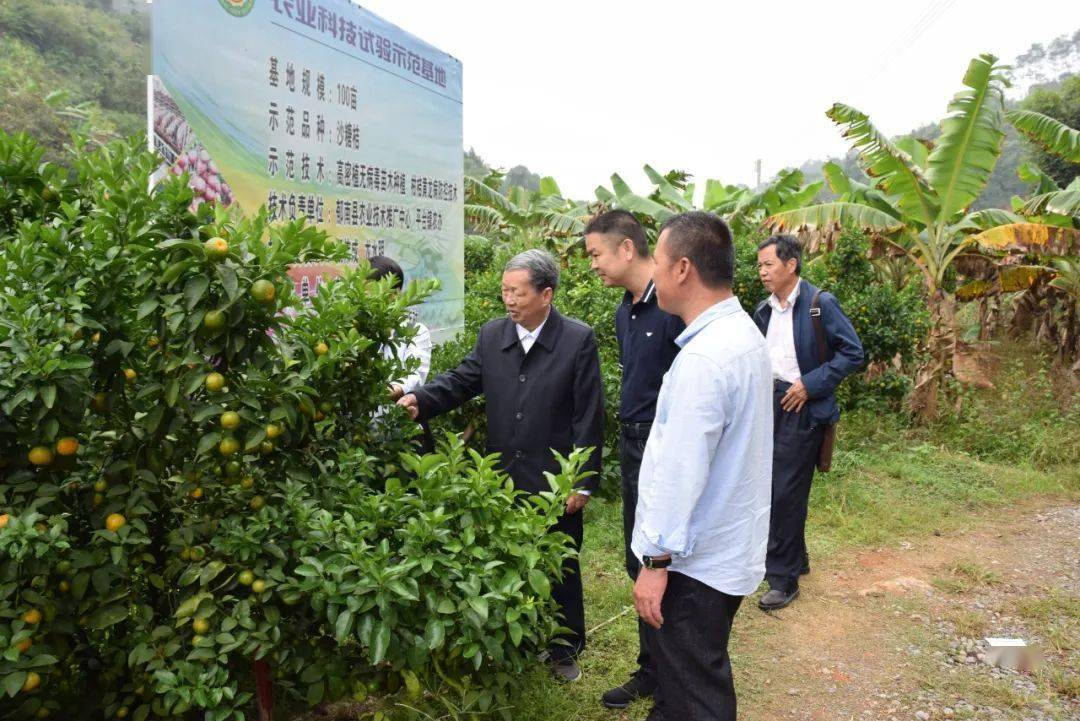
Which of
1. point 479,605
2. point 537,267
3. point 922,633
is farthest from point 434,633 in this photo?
point 922,633

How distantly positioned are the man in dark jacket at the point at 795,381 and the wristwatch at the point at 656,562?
2247mm

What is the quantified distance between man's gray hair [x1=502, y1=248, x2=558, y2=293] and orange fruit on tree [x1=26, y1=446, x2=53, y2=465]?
6.03 feet

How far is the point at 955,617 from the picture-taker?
436 cm

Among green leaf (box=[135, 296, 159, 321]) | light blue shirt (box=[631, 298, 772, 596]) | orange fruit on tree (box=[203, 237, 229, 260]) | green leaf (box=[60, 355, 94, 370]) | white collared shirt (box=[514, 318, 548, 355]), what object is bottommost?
light blue shirt (box=[631, 298, 772, 596])

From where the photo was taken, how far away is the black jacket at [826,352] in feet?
13.9

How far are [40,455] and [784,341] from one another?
3.60 meters

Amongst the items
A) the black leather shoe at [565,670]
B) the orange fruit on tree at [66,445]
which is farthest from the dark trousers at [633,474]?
the orange fruit on tree at [66,445]

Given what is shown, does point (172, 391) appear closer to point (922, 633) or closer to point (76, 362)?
point (76, 362)

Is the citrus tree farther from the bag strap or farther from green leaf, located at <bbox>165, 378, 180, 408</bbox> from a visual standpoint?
the bag strap

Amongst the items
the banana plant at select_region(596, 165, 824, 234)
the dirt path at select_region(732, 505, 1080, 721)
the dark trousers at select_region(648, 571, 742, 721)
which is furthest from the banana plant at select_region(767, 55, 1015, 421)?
the dark trousers at select_region(648, 571, 742, 721)

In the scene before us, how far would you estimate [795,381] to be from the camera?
4355 mm

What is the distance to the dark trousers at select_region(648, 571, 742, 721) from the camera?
93.0 inches

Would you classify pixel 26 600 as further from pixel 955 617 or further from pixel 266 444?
pixel 955 617

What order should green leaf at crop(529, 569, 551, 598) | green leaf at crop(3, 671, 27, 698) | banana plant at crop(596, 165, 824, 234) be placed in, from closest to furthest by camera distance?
green leaf at crop(3, 671, 27, 698)
green leaf at crop(529, 569, 551, 598)
banana plant at crop(596, 165, 824, 234)
